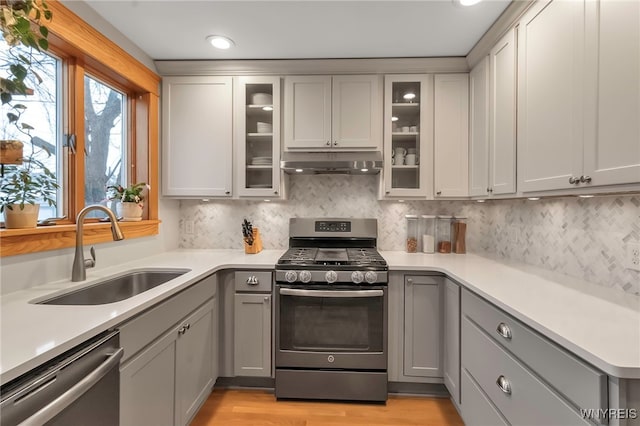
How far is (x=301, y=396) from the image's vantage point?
2053mm

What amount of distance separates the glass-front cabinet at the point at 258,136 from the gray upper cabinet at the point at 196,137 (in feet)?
0.28

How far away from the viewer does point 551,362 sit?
0.97 meters

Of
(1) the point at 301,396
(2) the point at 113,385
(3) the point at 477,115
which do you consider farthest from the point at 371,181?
(2) the point at 113,385

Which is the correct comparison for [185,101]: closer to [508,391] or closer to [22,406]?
[22,406]

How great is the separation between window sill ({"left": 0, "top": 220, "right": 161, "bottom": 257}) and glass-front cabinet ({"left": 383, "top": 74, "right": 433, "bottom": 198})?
1.97 meters

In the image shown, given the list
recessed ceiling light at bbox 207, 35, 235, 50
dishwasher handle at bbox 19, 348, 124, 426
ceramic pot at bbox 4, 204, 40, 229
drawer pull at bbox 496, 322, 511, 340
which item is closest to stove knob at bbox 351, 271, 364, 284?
drawer pull at bbox 496, 322, 511, 340

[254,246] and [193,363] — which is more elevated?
[254,246]

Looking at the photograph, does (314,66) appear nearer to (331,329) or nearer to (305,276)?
(305,276)

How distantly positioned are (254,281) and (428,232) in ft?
5.06

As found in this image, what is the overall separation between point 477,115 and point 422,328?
1598mm

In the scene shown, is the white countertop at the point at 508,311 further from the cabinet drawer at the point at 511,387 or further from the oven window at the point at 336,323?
the oven window at the point at 336,323

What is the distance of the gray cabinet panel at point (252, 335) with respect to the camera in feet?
6.98

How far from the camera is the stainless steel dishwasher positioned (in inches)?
30.0

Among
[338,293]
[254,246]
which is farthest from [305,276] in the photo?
[254,246]
